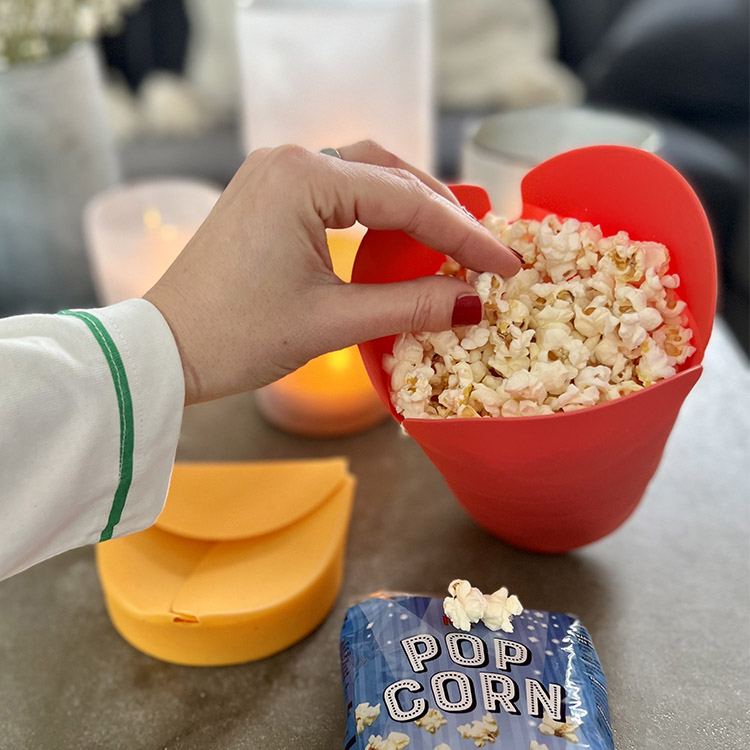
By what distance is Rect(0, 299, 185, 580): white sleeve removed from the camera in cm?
54

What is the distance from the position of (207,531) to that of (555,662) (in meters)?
0.33

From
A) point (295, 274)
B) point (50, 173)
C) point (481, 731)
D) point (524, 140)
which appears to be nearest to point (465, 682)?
point (481, 731)

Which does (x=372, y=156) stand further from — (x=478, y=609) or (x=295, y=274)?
(x=478, y=609)

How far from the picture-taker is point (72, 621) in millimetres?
716

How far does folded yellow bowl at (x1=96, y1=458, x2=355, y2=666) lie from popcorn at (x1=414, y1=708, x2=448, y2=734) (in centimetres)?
18

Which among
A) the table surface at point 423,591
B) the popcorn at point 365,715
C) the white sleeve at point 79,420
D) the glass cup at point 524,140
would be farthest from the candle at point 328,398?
the popcorn at point 365,715

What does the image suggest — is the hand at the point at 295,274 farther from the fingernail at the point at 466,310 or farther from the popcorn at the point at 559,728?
the popcorn at the point at 559,728

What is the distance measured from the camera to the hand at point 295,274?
0.58 m

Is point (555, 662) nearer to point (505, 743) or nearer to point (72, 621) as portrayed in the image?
point (505, 743)

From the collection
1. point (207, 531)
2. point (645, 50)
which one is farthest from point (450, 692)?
point (645, 50)

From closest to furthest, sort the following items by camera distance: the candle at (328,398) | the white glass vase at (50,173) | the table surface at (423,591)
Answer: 1. the table surface at (423,591)
2. the candle at (328,398)
3. the white glass vase at (50,173)

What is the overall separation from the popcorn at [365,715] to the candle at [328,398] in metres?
0.42

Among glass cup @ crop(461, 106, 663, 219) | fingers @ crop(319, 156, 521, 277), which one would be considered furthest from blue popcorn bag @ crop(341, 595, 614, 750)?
glass cup @ crop(461, 106, 663, 219)

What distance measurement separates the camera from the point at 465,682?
53 centimetres
